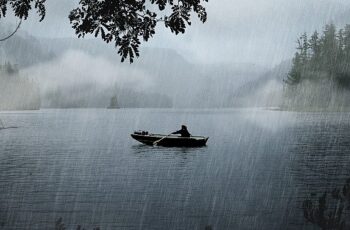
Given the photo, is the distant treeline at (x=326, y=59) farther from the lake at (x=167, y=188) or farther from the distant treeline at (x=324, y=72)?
the lake at (x=167, y=188)

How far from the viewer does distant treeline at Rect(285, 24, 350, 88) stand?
A: 447ft

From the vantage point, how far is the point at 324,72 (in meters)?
141

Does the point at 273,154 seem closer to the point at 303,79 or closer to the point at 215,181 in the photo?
the point at 215,181

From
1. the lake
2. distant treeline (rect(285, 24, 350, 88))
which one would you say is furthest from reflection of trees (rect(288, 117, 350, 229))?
distant treeline (rect(285, 24, 350, 88))

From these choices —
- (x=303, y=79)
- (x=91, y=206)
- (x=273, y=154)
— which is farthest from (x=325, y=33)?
(x=91, y=206)

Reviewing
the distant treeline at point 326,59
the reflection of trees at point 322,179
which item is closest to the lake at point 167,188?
the reflection of trees at point 322,179

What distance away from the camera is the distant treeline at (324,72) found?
136625 mm

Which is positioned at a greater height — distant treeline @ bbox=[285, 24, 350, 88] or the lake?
distant treeline @ bbox=[285, 24, 350, 88]

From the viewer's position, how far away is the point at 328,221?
11.8m

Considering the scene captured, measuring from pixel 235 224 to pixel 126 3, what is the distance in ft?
36.1

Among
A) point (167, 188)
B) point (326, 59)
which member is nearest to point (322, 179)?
point (167, 188)

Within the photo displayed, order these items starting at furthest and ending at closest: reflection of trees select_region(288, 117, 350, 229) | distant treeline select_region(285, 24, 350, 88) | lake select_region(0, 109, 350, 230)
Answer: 1. distant treeline select_region(285, 24, 350, 88)
2. lake select_region(0, 109, 350, 230)
3. reflection of trees select_region(288, 117, 350, 229)

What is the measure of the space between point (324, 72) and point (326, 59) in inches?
151

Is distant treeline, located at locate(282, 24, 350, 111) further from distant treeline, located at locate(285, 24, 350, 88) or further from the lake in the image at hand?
the lake
